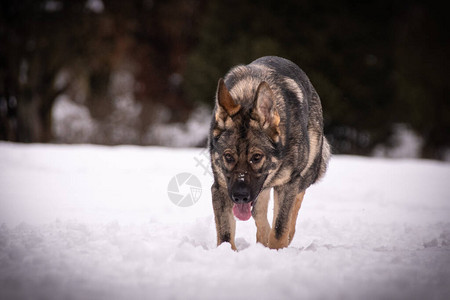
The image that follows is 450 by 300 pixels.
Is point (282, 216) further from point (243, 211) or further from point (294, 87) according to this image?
point (294, 87)

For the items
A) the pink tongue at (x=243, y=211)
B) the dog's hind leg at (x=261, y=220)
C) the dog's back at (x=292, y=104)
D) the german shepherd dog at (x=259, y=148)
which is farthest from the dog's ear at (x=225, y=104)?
the dog's hind leg at (x=261, y=220)

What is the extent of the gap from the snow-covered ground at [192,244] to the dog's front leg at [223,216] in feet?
0.95

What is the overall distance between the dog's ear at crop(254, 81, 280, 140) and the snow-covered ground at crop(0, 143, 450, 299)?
108cm

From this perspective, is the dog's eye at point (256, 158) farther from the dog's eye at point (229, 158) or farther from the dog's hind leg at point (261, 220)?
the dog's hind leg at point (261, 220)

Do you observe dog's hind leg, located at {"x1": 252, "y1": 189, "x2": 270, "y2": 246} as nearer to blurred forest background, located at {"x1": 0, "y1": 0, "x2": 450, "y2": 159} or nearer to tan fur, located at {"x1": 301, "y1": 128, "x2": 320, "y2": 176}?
tan fur, located at {"x1": 301, "y1": 128, "x2": 320, "y2": 176}

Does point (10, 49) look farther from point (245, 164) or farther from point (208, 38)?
point (245, 164)

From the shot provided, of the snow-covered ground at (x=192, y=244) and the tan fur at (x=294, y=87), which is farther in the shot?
the tan fur at (x=294, y=87)

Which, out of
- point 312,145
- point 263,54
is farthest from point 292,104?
point 263,54

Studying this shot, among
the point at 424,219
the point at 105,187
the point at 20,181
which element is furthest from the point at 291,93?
the point at 20,181

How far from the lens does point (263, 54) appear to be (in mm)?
17875

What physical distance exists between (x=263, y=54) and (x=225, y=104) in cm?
1398

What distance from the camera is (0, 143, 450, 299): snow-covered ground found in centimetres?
314

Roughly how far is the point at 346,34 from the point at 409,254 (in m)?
15.6

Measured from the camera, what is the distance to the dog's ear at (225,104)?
4.29 meters
